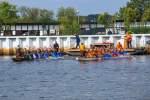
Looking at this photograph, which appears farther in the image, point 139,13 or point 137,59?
A: point 139,13

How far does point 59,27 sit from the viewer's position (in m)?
125

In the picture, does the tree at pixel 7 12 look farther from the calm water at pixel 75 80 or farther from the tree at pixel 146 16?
the calm water at pixel 75 80

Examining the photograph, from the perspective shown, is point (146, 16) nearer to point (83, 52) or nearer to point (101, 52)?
point (101, 52)

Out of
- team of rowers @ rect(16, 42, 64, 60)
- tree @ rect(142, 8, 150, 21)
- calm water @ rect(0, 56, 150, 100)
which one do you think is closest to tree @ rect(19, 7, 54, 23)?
tree @ rect(142, 8, 150, 21)

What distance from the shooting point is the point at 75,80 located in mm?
50750

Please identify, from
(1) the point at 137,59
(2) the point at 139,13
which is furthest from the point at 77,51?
(2) the point at 139,13

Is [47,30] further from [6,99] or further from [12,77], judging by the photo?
[6,99]

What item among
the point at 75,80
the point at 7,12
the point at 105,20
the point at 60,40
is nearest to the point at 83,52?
the point at 60,40

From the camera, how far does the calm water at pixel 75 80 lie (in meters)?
41.2

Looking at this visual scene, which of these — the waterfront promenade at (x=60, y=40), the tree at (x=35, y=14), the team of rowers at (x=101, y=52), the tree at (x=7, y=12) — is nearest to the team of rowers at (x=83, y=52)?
the team of rowers at (x=101, y=52)

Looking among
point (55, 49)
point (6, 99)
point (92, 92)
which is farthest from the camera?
point (55, 49)

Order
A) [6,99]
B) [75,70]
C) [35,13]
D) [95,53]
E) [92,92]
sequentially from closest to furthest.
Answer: [6,99] → [92,92] → [75,70] → [95,53] → [35,13]

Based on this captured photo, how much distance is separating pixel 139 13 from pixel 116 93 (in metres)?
91.9

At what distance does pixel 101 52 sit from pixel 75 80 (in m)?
22.4
